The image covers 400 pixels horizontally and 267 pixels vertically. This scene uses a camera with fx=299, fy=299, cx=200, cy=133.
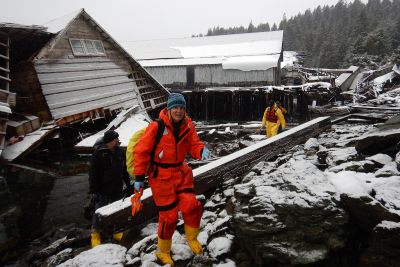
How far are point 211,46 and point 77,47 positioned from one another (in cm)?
2024

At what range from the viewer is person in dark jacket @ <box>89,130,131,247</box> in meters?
4.52

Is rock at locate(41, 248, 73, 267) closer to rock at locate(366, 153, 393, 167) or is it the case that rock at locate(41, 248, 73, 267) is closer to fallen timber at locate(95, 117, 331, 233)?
fallen timber at locate(95, 117, 331, 233)

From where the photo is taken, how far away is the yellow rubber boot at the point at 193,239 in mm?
3492

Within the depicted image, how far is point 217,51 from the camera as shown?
29422 millimetres

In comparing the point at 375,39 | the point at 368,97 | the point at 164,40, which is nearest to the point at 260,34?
the point at 164,40

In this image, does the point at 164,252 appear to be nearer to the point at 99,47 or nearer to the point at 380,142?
the point at 380,142

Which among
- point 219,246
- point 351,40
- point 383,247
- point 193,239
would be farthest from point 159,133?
point 351,40

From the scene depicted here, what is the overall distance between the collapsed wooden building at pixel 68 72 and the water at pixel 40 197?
4.52 ft

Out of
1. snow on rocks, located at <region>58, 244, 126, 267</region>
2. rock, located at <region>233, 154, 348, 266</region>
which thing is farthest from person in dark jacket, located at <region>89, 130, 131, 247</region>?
rock, located at <region>233, 154, 348, 266</region>

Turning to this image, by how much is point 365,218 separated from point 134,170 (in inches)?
94.3

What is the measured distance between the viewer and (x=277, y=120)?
359 inches

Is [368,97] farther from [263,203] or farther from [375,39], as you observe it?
[375,39]

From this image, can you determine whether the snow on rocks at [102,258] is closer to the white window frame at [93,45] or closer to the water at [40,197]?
the water at [40,197]

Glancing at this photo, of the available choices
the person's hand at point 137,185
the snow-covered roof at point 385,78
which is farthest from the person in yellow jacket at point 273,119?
the snow-covered roof at point 385,78
